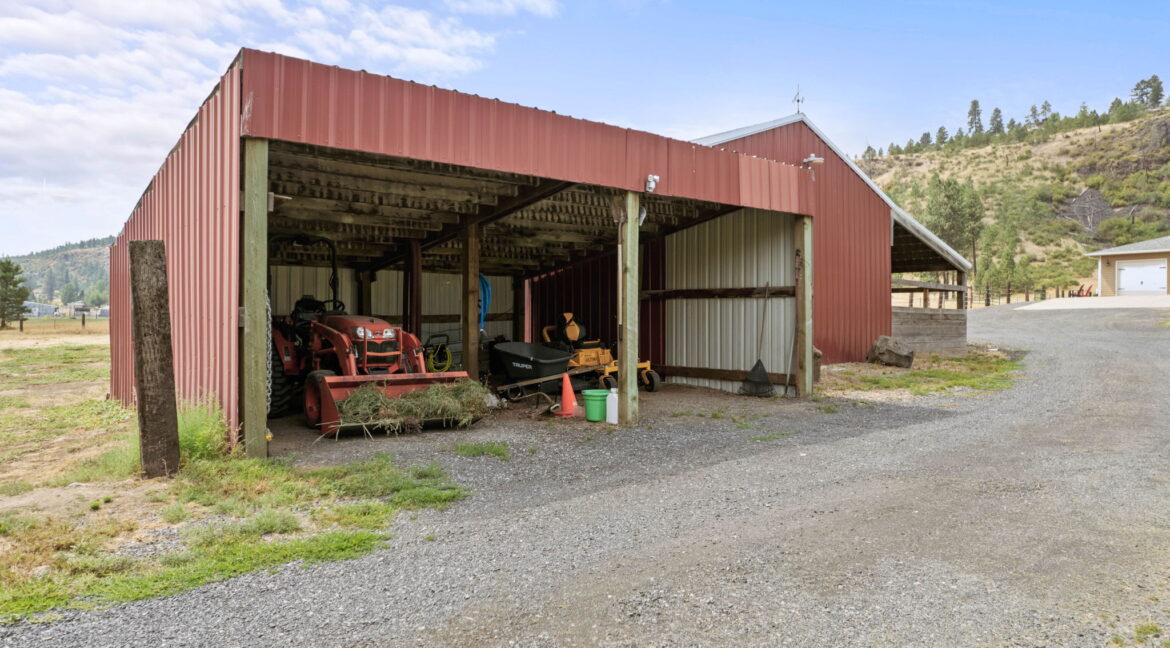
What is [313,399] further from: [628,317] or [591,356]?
[591,356]

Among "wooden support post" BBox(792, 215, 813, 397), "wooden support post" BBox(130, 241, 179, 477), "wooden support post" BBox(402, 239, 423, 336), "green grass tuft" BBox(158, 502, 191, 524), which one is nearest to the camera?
"green grass tuft" BBox(158, 502, 191, 524)

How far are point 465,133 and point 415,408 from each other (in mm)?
2892

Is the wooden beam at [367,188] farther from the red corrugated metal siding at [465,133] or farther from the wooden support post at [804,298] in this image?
the wooden support post at [804,298]

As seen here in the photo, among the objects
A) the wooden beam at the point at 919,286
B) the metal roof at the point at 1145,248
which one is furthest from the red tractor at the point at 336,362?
the metal roof at the point at 1145,248

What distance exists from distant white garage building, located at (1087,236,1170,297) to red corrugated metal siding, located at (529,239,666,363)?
3248cm

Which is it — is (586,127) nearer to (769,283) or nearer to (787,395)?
(769,283)

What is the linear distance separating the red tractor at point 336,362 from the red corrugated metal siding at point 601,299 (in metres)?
5.41

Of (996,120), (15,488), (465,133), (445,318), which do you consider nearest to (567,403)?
(465,133)

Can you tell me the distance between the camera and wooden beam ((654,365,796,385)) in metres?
10.7

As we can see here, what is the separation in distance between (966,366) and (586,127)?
1160 cm

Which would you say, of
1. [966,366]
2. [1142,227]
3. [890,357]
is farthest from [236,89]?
[1142,227]

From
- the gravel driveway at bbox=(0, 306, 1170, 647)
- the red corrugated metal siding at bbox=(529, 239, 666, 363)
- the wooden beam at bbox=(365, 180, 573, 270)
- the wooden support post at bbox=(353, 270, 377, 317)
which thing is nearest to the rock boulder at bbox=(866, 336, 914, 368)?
the red corrugated metal siding at bbox=(529, 239, 666, 363)

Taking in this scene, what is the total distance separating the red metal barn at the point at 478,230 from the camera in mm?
5727

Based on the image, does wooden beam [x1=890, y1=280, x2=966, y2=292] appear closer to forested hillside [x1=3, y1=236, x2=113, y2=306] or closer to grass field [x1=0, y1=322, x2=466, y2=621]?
grass field [x1=0, y1=322, x2=466, y2=621]
